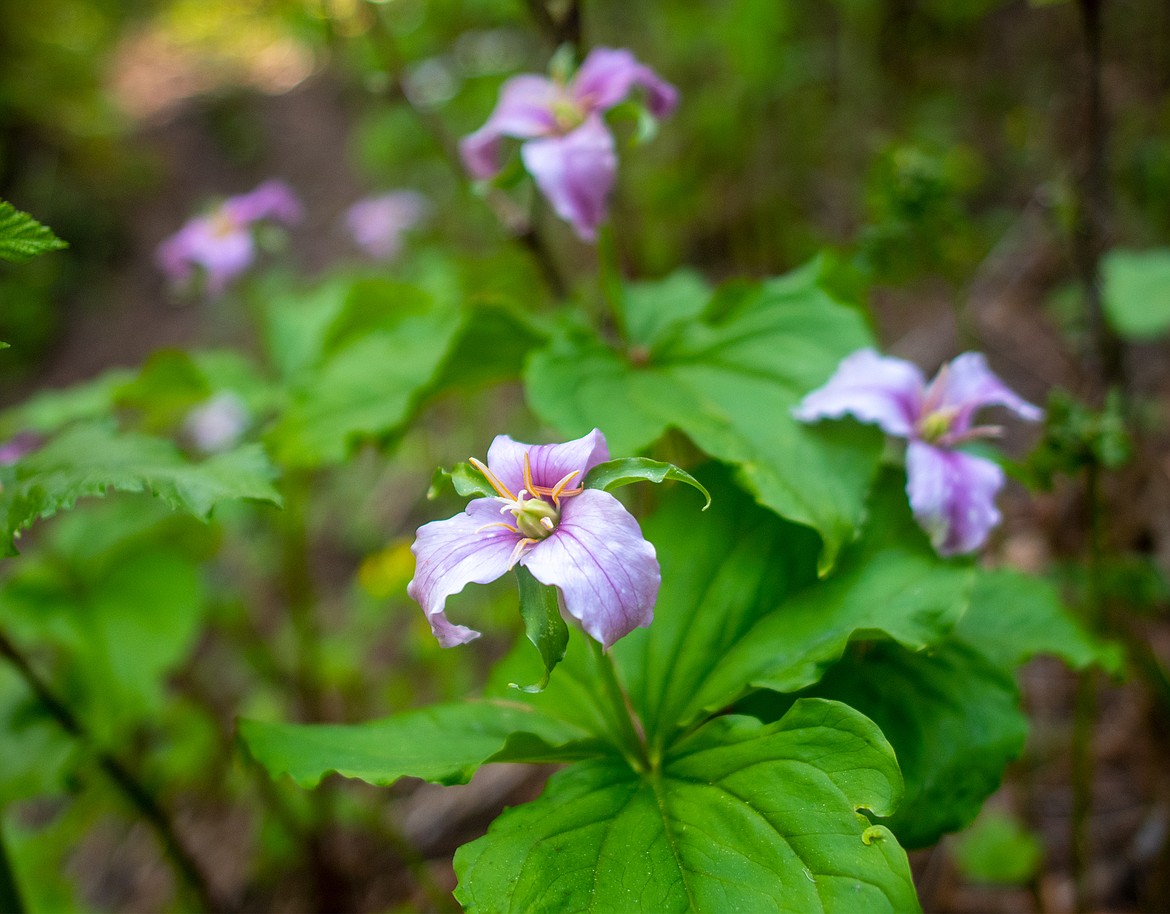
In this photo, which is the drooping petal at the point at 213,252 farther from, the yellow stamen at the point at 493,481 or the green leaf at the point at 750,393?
the yellow stamen at the point at 493,481

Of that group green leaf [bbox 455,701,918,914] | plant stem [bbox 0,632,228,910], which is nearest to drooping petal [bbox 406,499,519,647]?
green leaf [bbox 455,701,918,914]

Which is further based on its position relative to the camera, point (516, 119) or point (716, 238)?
→ point (716, 238)

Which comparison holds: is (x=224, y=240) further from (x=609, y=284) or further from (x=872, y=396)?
(x=872, y=396)

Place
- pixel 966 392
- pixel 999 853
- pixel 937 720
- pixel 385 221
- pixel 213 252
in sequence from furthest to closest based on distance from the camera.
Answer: pixel 385 221 → pixel 213 252 → pixel 999 853 → pixel 966 392 → pixel 937 720

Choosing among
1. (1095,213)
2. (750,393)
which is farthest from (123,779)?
(1095,213)

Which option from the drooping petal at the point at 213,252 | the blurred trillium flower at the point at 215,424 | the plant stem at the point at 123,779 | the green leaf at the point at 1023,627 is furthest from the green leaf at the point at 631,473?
the blurred trillium flower at the point at 215,424

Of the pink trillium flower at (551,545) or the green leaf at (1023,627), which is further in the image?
the green leaf at (1023,627)

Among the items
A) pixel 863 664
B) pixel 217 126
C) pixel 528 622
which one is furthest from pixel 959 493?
pixel 217 126
